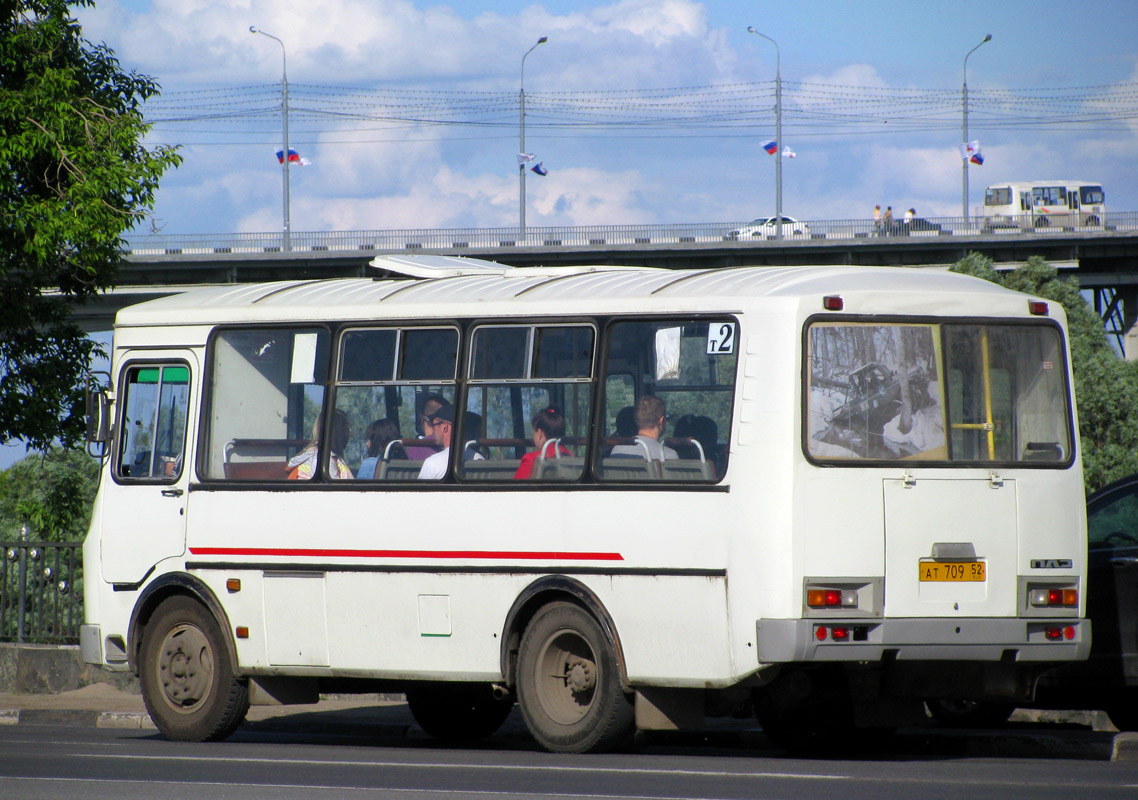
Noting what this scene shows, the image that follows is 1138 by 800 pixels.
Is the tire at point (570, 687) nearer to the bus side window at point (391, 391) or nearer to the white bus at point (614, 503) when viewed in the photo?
the white bus at point (614, 503)

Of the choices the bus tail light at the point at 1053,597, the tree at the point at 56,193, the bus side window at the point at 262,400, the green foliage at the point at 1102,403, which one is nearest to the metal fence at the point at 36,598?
the tree at the point at 56,193

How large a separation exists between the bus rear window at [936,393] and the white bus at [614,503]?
2 cm

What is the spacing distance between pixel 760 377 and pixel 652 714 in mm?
2055

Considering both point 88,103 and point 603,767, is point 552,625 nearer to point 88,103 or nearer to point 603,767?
point 603,767

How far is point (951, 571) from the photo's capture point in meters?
9.41

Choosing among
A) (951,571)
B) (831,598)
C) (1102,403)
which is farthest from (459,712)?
(1102,403)

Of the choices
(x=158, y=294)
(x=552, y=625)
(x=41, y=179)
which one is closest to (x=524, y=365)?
(x=552, y=625)

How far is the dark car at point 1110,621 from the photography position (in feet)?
34.5

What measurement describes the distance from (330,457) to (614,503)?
223cm

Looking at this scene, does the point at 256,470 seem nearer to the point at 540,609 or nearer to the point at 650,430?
the point at 540,609

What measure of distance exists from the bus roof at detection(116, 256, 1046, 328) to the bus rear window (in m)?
0.18

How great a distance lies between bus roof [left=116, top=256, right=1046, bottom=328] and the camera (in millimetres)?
9695

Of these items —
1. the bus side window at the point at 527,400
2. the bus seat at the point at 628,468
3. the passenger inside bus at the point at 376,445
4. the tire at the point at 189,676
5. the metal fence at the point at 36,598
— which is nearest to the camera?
the bus seat at the point at 628,468

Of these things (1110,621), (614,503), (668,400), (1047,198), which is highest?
(1047,198)
